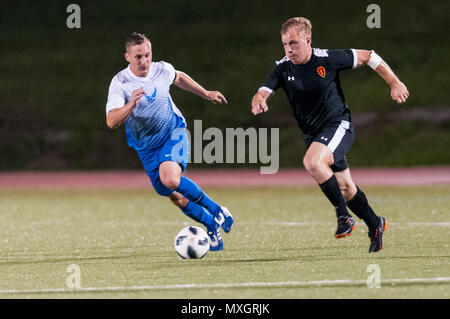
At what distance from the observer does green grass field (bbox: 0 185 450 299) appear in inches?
242

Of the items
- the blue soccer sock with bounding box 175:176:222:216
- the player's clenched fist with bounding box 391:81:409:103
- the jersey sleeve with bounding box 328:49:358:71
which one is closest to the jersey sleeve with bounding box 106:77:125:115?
the blue soccer sock with bounding box 175:176:222:216

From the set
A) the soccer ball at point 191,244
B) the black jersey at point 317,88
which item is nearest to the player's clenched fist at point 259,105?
the black jersey at point 317,88

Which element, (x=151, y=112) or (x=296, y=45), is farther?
(x=151, y=112)

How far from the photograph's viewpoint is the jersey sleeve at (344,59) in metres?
8.19

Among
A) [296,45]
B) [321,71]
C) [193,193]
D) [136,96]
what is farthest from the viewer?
[193,193]

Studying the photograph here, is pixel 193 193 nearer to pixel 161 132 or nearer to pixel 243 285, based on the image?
pixel 161 132

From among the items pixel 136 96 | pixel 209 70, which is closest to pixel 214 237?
pixel 136 96

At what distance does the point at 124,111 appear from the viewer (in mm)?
7828

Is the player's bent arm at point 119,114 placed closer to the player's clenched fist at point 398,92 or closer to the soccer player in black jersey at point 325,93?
the soccer player in black jersey at point 325,93

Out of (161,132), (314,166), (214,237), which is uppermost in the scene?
(161,132)

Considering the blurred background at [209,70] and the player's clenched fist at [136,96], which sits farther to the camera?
the blurred background at [209,70]

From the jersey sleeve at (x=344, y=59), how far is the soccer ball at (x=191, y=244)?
6.49 ft

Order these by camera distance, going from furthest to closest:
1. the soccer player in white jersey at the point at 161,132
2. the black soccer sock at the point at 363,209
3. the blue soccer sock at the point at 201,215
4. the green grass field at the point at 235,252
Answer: the blue soccer sock at the point at 201,215 → the soccer player in white jersey at the point at 161,132 → the black soccer sock at the point at 363,209 → the green grass field at the point at 235,252

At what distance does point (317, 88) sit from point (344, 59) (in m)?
0.37
